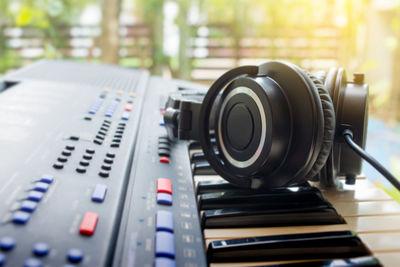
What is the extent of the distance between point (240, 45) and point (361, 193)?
10.5ft

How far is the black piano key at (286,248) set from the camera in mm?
541

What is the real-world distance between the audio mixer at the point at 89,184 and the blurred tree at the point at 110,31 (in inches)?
62.5

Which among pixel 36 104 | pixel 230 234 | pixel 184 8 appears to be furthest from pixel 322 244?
pixel 184 8

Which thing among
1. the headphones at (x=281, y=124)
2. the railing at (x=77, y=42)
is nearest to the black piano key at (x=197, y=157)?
the headphones at (x=281, y=124)

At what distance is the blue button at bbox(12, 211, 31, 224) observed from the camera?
481mm

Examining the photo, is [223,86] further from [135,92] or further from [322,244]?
[135,92]

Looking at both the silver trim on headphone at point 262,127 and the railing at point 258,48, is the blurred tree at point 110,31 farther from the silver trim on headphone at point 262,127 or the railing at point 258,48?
the silver trim on headphone at point 262,127

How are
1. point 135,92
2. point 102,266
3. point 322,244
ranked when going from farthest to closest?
point 135,92 → point 322,244 → point 102,266

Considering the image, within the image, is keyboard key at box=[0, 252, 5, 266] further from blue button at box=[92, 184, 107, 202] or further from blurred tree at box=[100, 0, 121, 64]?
blurred tree at box=[100, 0, 121, 64]

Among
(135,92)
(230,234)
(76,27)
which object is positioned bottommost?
(230,234)

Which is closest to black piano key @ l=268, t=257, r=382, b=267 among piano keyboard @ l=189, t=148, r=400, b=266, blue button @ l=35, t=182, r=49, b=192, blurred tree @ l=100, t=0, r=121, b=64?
piano keyboard @ l=189, t=148, r=400, b=266

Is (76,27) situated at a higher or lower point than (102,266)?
higher

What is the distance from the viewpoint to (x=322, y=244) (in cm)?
56

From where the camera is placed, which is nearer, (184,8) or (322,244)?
(322,244)
